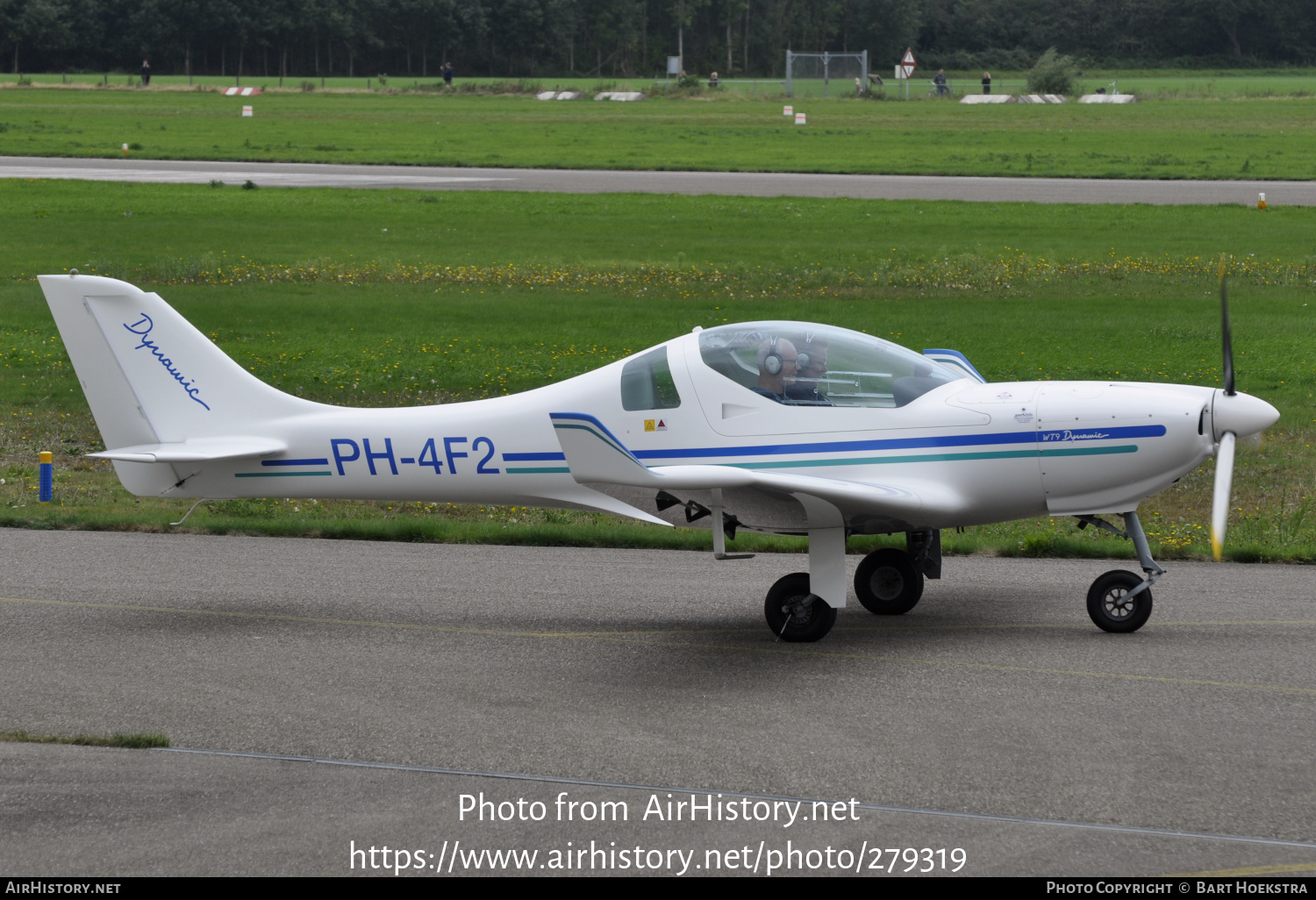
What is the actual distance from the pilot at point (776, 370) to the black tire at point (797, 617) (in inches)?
55.6

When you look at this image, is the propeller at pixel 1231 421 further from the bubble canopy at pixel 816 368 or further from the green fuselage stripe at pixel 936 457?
the bubble canopy at pixel 816 368

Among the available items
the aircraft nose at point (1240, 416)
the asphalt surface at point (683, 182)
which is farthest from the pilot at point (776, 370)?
the asphalt surface at point (683, 182)

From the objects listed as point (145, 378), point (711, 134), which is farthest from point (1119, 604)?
point (711, 134)

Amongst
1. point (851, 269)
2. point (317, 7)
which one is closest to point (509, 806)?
point (851, 269)

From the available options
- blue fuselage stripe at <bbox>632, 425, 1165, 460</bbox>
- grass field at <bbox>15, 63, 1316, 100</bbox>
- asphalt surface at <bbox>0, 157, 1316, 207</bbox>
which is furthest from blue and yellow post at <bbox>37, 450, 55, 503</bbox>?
grass field at <bbox>15, 63, 1316, 100</bbox>

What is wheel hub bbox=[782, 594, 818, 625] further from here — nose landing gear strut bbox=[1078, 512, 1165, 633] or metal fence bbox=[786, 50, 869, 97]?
metal fence bbox=[786, 50, 869, 97]

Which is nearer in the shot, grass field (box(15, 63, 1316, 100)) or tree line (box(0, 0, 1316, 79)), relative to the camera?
grass field (box(15, 63, 1316, 100))

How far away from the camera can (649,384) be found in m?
10.8

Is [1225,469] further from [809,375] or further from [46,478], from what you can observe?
[46,478]

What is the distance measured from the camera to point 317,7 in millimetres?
129750

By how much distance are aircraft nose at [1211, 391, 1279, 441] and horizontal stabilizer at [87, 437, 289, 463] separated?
7.10 metres

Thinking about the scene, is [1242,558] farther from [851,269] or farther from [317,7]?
[317,7]

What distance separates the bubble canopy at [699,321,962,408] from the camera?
10516 millimetres

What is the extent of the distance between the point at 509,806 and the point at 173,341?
240 inches
